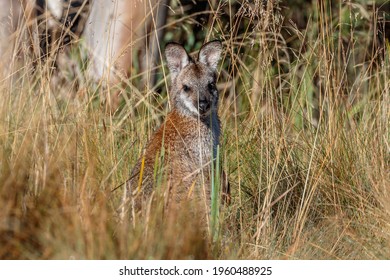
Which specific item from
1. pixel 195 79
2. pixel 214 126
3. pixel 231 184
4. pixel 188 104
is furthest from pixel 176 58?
pixel 231 184

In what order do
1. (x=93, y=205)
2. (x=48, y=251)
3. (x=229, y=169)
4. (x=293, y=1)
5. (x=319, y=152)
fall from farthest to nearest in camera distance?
(x=293, y=1) → (x=229, y=169) → (x=319, y=152) → (x=93, y=205) → (x=48, y=251)

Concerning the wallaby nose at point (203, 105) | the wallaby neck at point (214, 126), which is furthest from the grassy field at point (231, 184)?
the wallaby nose at point (203, 105)

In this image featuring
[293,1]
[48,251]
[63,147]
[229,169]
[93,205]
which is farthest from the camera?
[293,1]

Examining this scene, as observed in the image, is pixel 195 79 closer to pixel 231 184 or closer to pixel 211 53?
pixel 211 53

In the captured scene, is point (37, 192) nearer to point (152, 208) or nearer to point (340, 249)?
point (152, 208)

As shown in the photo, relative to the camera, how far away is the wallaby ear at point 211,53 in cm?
586

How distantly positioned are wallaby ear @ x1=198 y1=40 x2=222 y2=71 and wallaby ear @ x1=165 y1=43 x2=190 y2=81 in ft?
0.37

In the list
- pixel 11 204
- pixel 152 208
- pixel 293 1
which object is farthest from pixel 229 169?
pixel 293 1

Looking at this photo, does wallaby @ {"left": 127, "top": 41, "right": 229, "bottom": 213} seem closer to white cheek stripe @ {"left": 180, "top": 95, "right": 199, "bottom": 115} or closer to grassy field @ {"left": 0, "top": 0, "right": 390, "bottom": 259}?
white cheek stripe @ {"left": 180, "top": 95, "right": 199, "bottom": 115}

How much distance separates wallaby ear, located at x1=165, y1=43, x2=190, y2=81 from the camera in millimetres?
5975

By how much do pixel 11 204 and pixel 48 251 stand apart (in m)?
0.37

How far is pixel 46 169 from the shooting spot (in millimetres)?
4305

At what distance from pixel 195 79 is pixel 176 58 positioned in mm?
217

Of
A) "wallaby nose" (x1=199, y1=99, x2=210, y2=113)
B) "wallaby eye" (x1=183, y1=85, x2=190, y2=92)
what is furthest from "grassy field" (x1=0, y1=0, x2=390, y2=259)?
"wallaby eye" (x1=183, y1=85, x2=190, y2=92)
